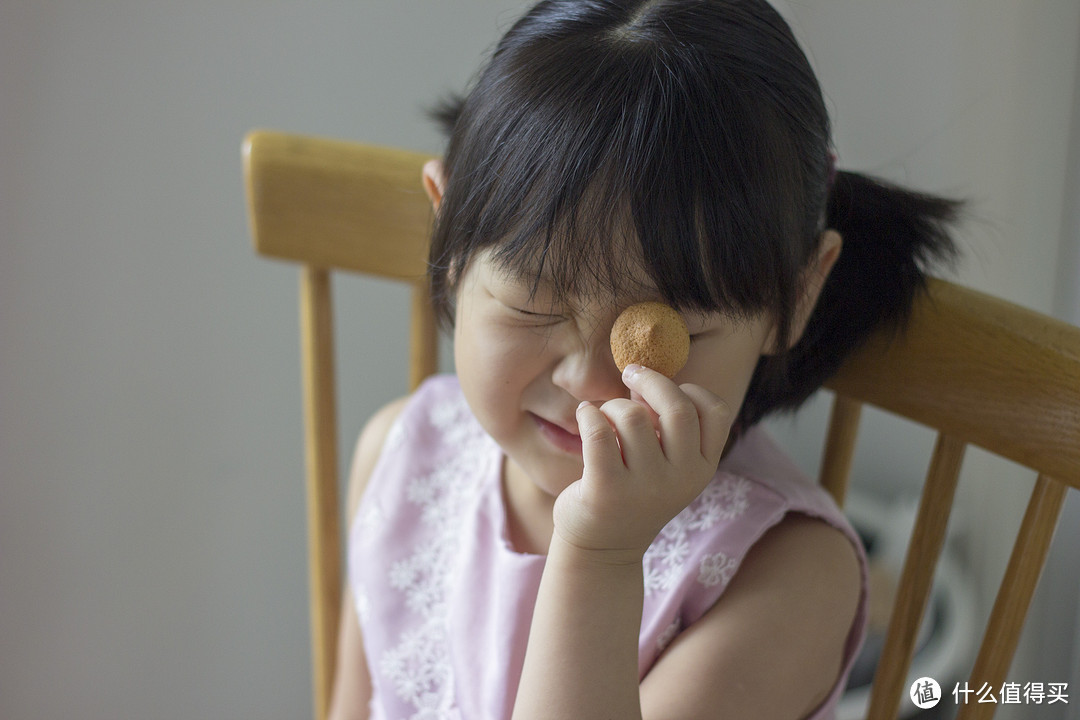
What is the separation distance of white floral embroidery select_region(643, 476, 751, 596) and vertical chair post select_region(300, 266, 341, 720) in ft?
0.97

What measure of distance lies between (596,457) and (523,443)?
11cm

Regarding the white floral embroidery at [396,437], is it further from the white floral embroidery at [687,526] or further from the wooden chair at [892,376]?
the white floral embroidery at [687,526]

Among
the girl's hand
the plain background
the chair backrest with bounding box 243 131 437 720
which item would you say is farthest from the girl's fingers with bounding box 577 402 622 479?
the plain background

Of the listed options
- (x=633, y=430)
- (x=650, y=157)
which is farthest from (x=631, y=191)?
(x=633, y=430)

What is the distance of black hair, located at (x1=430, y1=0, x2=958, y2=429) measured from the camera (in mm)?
487

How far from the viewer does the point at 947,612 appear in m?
1.11

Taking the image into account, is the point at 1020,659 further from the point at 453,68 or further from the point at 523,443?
the point at 453,68

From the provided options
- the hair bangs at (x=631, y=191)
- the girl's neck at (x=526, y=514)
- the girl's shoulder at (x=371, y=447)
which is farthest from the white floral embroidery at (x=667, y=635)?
the girl's shoulder at (x=371, y=447)

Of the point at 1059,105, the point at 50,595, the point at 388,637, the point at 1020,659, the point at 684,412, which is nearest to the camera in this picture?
the point at 684,412

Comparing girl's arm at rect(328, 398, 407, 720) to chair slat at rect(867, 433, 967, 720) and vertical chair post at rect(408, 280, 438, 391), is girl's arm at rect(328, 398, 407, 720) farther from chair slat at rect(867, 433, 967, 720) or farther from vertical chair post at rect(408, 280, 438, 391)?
chair slat at rect(867, 433, 967, 720)

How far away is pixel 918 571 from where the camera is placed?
0.63 m

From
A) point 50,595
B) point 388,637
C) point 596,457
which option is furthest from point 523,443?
point 50,595

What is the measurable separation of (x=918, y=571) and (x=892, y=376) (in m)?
0.14

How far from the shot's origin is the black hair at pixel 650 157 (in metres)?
0.49
